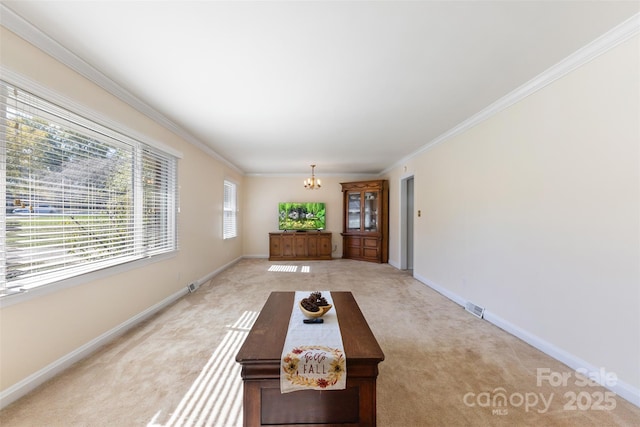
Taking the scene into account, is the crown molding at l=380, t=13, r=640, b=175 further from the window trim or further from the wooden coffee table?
the window trim

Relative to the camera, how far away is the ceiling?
1572mm

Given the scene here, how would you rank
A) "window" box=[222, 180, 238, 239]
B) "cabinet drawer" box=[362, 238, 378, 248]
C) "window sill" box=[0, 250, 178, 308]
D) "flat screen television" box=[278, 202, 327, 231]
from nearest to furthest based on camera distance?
"window sill" box=[0, 250, 178, 308], "window" box=[222, 180, 238, 239], "cabinet drawer" box=[362, 238, 378, 248], "flat screen television" box=[278, 202, 327, 231]

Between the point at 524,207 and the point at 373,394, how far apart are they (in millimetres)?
2346

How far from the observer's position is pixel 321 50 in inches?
76.4

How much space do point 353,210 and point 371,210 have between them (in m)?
0.55

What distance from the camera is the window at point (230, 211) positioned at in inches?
240

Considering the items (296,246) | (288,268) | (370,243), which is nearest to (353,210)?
(370,243)

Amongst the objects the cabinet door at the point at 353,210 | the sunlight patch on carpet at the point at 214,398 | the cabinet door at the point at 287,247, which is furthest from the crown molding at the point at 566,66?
the cabinet door at the point at 287,247

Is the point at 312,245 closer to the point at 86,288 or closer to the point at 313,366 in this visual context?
the point at 86,288

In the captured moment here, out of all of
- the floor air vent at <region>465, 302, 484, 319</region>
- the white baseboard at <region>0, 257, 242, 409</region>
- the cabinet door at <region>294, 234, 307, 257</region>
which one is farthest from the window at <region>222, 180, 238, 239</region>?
the floor air vent at <region>465, 302, 484, 319</region>

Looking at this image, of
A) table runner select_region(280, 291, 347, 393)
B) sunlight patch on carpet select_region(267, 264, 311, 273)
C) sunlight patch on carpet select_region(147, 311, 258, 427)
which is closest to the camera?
table runner select_region(280, 291, 347, 393)

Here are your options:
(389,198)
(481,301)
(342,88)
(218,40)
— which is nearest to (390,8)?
(342,88)

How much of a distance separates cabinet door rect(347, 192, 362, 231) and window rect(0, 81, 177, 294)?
16.8 feet

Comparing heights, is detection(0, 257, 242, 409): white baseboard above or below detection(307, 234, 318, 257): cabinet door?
below
